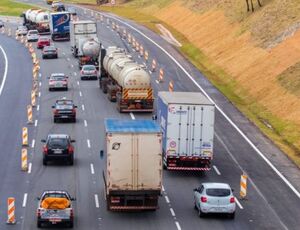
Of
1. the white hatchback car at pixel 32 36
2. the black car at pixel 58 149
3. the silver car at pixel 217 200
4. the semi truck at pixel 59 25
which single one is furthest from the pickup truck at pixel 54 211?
the white hatchback car at pixel 32 36

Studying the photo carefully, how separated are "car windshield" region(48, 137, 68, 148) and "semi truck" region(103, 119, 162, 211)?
408 inches

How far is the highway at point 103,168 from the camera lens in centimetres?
4122

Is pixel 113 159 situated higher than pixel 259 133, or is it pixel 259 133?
pixel 113 159

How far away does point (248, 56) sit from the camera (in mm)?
90188

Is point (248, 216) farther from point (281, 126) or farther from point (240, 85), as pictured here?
point (240, 85)

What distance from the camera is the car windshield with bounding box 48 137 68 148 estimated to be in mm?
51594

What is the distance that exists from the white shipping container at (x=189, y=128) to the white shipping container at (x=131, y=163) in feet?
25.1

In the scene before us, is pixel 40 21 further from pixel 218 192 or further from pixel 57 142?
pixel 218 192

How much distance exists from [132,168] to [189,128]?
834 centimetres

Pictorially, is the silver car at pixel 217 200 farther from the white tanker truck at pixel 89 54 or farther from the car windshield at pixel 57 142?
the white tanker truck at pixel 89 54

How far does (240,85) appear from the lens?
81.8 m

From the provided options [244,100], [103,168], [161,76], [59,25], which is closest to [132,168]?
[103,168]

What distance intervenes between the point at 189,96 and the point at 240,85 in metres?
30.7

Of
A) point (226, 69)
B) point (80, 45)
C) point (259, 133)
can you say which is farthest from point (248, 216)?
point (80, 45)
